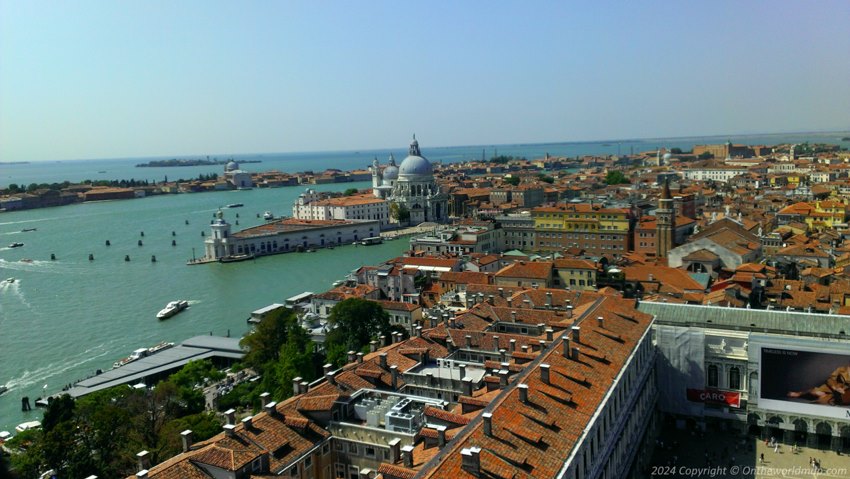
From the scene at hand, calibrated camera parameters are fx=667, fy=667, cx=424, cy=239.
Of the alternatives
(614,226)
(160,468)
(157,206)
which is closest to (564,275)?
(614,226)

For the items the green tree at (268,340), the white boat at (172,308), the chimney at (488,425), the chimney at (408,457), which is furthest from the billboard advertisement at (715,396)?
the white boat at (172,308)

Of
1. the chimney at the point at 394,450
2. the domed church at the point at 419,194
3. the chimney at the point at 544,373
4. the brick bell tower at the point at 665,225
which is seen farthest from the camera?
the domed church at the point at 419,194

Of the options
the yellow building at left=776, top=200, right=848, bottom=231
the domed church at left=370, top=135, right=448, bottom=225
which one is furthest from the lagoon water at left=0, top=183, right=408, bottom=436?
the yellow building at left=776, top=200, right=848, bottom=231

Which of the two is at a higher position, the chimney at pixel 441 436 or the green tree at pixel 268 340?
the chimney at pixel 441 436

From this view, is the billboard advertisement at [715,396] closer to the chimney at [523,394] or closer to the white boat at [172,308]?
the chimney at [523,394]

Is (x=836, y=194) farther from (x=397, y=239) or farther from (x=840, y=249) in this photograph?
(x=397, y=239)

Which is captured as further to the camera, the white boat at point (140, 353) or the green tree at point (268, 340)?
the white boat at point (140, 353)
